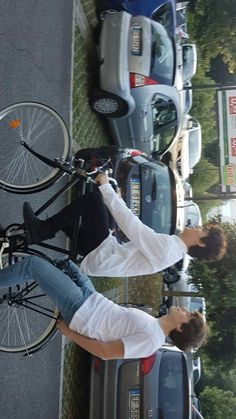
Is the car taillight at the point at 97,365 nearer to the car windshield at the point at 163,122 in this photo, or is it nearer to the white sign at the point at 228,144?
the car windshield at the point at 163,122

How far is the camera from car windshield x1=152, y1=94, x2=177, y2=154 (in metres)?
8.82

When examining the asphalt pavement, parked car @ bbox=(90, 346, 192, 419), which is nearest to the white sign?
the asphalt pavement

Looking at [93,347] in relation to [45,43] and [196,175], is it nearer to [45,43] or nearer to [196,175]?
[45,43]

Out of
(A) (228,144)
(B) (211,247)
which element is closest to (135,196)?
(B) (211,247)

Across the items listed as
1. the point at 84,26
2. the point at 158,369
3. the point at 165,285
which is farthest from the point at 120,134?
the point at 158,369

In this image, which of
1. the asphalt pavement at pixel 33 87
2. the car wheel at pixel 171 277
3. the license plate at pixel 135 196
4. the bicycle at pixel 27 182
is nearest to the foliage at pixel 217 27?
the asphalt pavement at pixel 33 87

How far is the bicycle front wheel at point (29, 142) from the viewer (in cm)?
474

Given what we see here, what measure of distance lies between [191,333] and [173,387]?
2.51 meters

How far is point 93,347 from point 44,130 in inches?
94.3

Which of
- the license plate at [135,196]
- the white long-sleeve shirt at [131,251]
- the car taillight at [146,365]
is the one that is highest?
the license plate at [135,196]

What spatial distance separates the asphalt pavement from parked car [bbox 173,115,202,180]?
531 centimetres

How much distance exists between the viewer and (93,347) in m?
3.83

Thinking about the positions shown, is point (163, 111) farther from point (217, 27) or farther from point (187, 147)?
point (187, 147)

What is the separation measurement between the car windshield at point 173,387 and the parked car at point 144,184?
2019 mm
